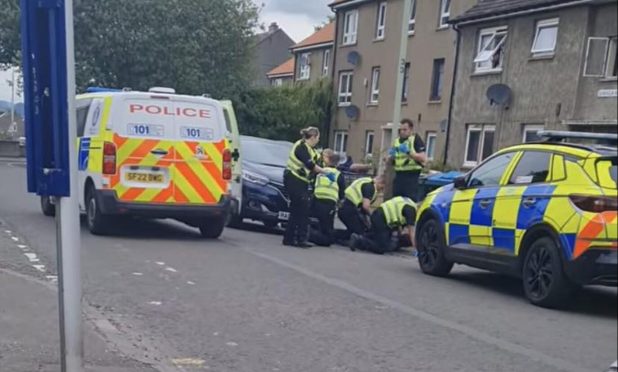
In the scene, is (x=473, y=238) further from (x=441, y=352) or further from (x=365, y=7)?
(x=365, y=7)

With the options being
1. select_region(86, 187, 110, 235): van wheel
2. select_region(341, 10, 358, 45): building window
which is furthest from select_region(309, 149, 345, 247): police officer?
select_region(341, 10, 358, 45): building window

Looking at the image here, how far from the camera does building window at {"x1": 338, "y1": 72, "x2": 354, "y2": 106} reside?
2.46 m

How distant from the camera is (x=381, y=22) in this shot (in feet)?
6.93

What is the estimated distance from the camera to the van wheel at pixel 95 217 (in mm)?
9242

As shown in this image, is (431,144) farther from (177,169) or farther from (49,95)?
(177,169)

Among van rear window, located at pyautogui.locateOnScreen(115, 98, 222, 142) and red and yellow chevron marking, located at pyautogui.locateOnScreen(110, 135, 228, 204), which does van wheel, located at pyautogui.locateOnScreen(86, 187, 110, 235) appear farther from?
van rear window, located at pyautogui.locateOnScreen(115, 98, 222, 142)

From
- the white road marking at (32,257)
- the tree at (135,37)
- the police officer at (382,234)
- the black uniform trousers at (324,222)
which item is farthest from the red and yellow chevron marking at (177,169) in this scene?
the tree at (135,37)

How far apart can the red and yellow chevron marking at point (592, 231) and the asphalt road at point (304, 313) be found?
4.70ft

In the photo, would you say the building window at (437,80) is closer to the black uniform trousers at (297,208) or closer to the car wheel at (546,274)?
the car wheel at (546,274)

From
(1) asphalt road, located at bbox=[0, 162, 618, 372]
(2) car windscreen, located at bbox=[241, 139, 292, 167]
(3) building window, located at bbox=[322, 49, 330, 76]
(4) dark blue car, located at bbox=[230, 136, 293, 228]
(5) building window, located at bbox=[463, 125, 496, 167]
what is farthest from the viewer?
(2) car windscreen, located at bbox=[241, 139, 292, 167]

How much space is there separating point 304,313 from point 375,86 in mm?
4155

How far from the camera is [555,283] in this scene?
6.28 feet

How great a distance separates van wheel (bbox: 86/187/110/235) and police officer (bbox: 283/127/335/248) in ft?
7.62

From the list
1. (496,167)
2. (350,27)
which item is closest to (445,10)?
(496,167)
